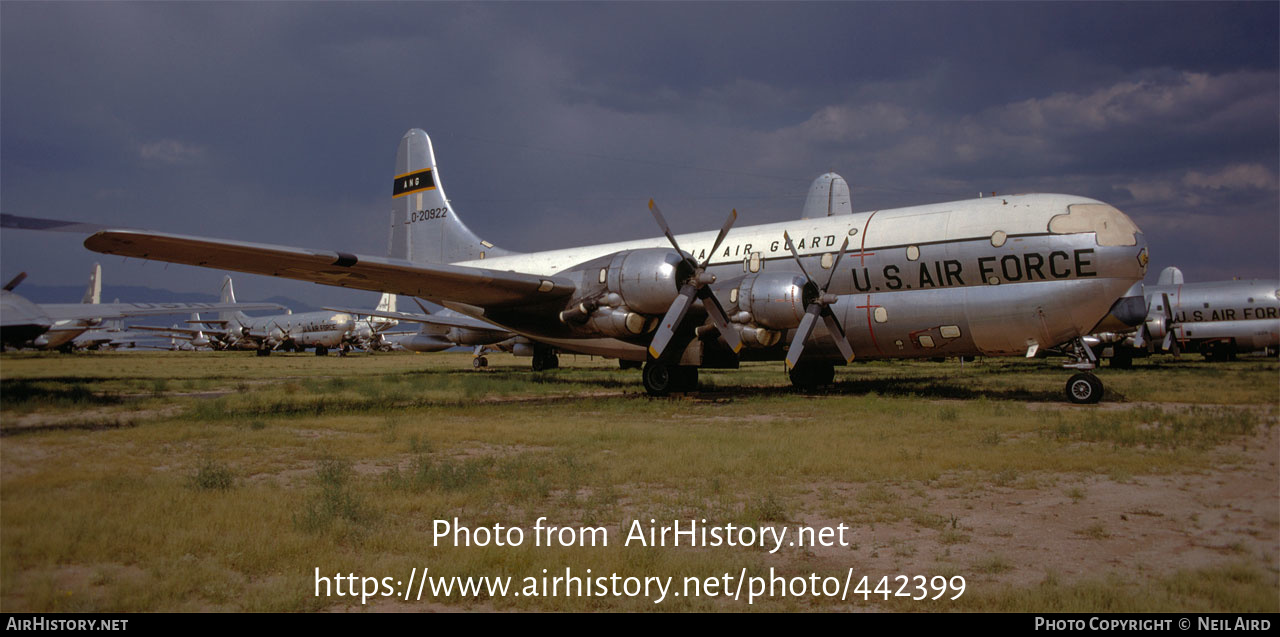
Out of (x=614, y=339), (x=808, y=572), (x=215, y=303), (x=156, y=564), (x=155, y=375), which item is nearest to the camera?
(x=156, y=564)

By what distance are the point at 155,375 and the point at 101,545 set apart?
90.4 inches

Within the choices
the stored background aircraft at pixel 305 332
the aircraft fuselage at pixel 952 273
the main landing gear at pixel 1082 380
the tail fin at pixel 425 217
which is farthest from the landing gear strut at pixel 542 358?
the stored background aircraft at pixel 305 332

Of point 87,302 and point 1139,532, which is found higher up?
point 87,302

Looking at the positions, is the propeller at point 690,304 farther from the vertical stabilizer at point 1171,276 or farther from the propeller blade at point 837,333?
the vertical stabilizer at point 1171,276

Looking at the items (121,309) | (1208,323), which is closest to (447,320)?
(121,309)

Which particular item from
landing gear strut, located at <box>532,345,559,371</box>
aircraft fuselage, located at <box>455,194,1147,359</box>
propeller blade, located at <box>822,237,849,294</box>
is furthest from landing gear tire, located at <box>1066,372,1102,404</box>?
landing gear strut, located at <box>532,345,559,371</box>

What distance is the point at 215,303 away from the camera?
5469mm

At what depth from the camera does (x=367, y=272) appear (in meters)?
14.3

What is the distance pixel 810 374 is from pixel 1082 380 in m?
6.27

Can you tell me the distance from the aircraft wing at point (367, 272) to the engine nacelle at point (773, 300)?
4096 millimetres

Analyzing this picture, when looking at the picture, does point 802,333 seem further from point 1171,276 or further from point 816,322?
point 1171,276

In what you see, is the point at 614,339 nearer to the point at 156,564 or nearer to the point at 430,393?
the point at 430,393

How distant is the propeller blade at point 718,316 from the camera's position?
1469cm

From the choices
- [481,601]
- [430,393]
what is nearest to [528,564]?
[481,601]
